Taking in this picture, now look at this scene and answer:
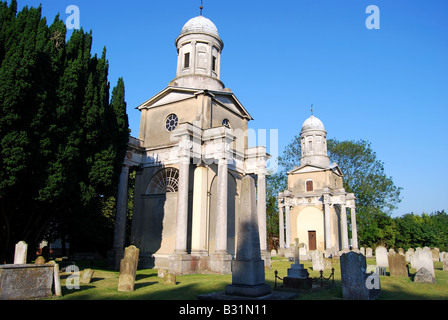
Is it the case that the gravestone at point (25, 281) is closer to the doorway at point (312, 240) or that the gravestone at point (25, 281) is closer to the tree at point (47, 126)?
the tree at point (47, 126)

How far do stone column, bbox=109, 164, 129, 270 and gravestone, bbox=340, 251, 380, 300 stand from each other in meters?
12.5

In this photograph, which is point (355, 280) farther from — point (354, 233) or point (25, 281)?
point (354, 233)

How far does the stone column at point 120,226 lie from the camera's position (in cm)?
1747

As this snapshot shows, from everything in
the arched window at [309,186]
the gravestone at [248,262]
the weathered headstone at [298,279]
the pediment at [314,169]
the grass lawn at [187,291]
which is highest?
the pediment at [314,169]

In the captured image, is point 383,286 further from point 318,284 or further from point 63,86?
point 63,86

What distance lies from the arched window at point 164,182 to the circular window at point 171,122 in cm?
280

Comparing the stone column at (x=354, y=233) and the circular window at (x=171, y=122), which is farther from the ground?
the circular window at (x=171, y=122)

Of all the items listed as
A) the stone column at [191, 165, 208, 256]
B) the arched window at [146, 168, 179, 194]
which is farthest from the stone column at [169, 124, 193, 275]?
the arched window at [146, 168, 179, 194]

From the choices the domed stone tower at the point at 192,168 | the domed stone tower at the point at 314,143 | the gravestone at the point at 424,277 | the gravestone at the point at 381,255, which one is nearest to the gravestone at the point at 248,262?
the domed stone tower at the point at 192,168

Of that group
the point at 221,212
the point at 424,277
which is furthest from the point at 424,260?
the point at 221,212

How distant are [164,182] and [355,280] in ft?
43.6

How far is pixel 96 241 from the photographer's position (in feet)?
77.4

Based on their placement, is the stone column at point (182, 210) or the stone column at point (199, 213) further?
the stone column at point (199, 213)
